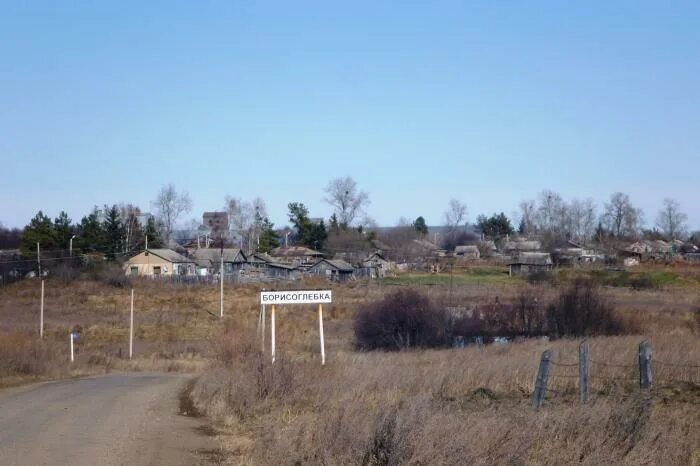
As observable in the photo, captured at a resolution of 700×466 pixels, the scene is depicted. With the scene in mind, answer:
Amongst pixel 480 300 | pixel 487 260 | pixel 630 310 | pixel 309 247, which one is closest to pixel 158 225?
pixel 309 247

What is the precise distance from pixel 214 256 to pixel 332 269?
14.7 m

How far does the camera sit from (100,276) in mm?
82375

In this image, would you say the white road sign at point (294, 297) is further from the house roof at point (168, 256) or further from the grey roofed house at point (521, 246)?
the grey roofed house at point (521, 246)

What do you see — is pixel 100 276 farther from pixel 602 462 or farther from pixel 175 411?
pixel 602 462

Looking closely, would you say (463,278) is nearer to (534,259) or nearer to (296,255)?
(534,259)

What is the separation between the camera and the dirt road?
11883 mm

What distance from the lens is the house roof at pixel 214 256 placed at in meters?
102

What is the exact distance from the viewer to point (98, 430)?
1434cm

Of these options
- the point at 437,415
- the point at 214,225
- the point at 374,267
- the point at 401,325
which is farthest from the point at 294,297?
the point at 214,225

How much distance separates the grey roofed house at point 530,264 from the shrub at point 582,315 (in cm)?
5120

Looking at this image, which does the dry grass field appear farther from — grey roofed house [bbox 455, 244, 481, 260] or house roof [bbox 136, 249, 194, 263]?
grey roofed house [bbox 455, 244, 481, 260]

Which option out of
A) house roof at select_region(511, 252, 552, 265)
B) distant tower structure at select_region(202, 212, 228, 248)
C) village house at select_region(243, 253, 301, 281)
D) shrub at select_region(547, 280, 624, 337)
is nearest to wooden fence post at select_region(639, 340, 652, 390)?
shrub at select_region(547, 280, 624, 337)

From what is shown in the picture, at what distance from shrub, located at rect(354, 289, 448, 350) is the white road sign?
25211 millimetres

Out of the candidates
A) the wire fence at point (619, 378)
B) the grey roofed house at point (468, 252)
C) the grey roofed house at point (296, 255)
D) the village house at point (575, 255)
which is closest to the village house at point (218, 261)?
the grey roofed house at point (296, 255)
